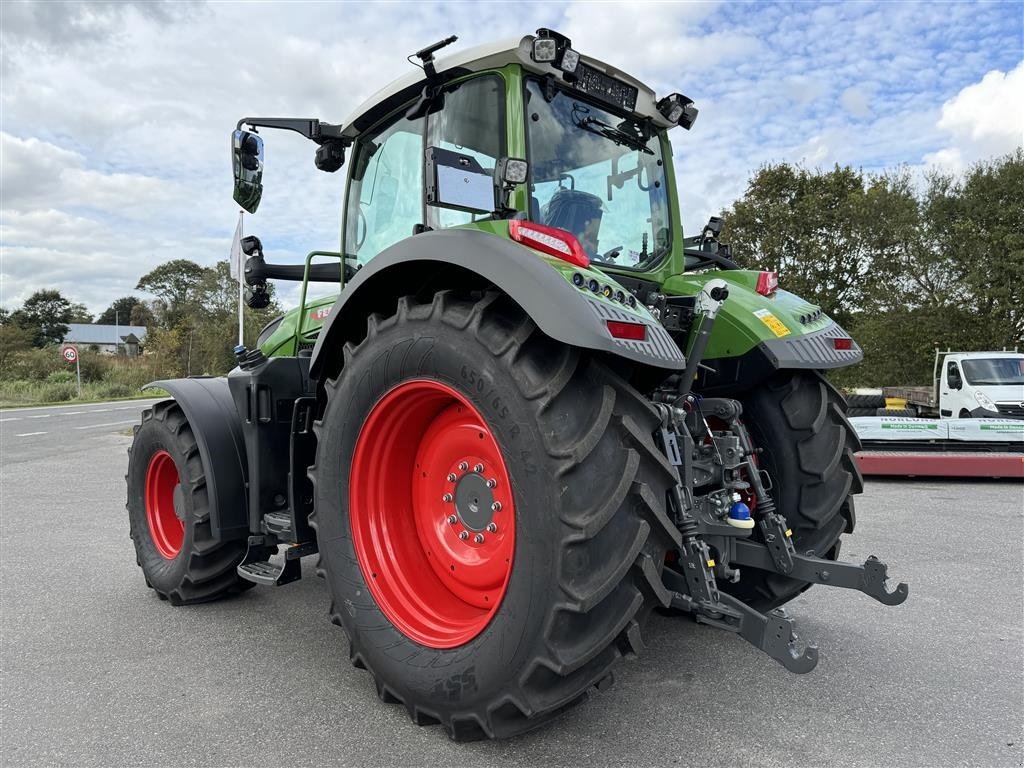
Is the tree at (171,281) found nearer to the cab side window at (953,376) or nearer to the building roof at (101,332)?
the building roof at (101,332)

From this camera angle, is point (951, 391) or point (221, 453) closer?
point (221, 453)

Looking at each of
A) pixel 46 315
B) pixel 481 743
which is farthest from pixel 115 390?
pixel 46 315

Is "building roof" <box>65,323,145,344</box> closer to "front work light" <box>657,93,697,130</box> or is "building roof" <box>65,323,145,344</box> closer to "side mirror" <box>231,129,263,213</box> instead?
"side mirror" <box>231,129,263,213</box>

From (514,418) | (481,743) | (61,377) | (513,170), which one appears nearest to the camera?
(514,418)

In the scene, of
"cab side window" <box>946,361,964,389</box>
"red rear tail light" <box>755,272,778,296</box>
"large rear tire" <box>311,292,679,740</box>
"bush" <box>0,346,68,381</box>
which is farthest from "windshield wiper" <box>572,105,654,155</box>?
"bush" <box>0,346,68,381</box>

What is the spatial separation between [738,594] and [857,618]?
0.80 meters

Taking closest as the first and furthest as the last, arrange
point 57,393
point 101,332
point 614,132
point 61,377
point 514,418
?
point 514,418
point 614,132
point 57,393
point 61,377
point 101,332

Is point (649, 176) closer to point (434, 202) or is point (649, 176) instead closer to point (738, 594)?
point (434, 202)

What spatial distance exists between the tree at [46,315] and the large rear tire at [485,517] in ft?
244

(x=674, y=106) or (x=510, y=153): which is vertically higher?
(x=674, y=106)

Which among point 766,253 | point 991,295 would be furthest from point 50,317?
point 991,295

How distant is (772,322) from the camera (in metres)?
2.94

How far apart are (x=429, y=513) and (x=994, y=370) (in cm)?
1335

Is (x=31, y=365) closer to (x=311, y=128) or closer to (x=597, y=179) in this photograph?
(x=311, y=128)
